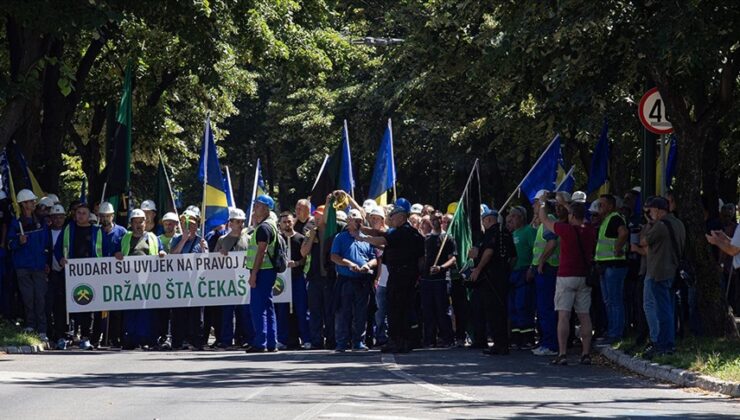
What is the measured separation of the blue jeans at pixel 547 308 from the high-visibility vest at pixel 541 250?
0.15 metres

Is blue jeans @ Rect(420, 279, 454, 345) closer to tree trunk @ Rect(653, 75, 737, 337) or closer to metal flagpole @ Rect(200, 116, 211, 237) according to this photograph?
metal flagpole @ Rect(200, 116, 211, 237)

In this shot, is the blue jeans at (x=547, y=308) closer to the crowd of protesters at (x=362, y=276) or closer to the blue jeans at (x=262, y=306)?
the crowd of protesters at (x=362, y=276)

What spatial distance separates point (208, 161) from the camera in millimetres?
23062

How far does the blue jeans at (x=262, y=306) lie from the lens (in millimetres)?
20125

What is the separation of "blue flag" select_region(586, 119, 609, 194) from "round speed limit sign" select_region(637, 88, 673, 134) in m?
4.72

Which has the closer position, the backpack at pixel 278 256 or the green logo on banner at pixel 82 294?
the backpack at pixel 278 256

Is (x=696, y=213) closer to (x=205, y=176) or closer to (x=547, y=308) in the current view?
(x=547, y=308)

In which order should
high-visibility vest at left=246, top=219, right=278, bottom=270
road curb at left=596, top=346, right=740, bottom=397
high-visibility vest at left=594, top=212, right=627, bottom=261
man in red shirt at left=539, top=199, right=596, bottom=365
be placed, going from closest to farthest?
road curb at left=596, top=346, right=740, bottom=397, man in red shirt at left=539, top=199, right=596, bottom=365, high-visibility vest at left=594, top=212, right=627, bottom=261, high-visibility vest at left=246, top=219, right=278, bottom=270

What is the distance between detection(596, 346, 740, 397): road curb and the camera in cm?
1424

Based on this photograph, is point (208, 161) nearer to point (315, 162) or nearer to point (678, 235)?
point (678, 235)

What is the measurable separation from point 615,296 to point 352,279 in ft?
11.5

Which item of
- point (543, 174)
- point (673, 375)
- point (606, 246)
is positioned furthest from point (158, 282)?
point (673, 375)

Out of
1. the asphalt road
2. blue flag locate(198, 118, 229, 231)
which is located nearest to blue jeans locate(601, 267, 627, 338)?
the asphalt road

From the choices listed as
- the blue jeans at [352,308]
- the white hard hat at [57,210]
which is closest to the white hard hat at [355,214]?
the blue jeans at [352,308]
